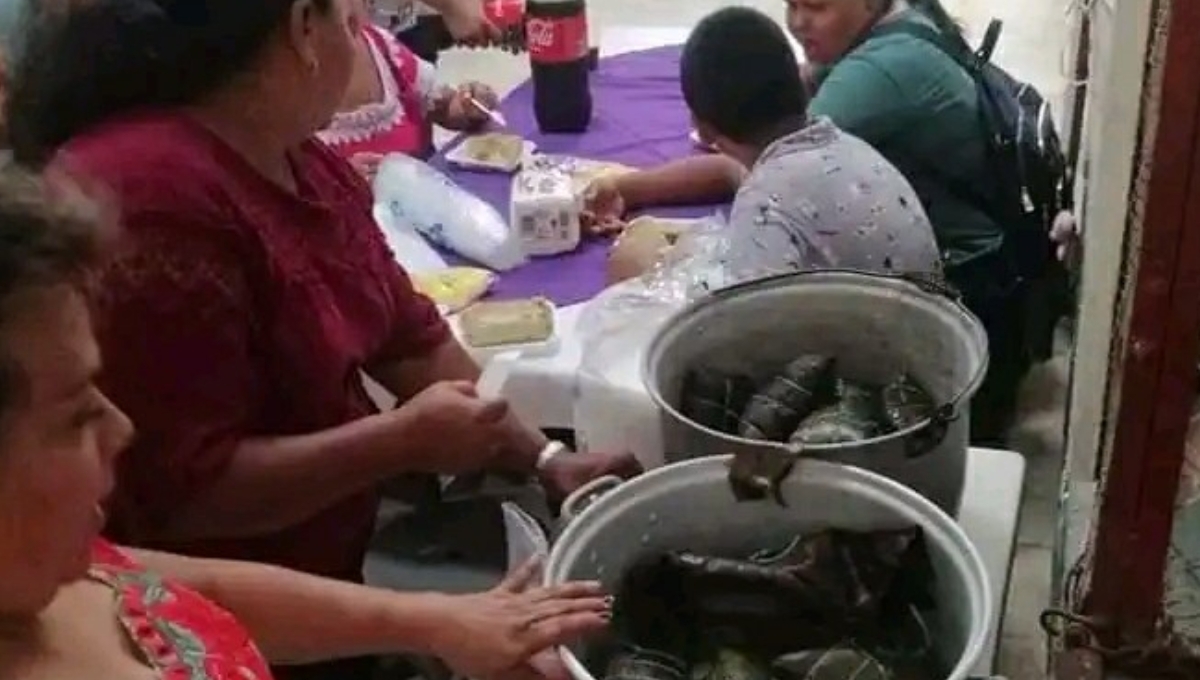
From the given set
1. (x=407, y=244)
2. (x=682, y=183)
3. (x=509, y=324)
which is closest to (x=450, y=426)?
(x=509, y=324)

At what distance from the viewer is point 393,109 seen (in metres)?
2.66

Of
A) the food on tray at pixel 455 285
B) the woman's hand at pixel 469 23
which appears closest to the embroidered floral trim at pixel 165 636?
the food on tray at pixel 455 285

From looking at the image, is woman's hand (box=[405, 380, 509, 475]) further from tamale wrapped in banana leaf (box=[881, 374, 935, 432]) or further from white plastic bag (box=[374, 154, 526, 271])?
white plastic bag (box=[374, 154, 526, 271])

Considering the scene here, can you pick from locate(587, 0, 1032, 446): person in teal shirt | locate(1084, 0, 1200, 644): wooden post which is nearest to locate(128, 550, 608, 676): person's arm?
locate(1084, 0, 1200, 644): wooden post

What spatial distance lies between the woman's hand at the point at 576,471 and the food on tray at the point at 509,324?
1.34 feet

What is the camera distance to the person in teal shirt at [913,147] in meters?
2.54

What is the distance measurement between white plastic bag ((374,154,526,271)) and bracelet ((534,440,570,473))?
671mm

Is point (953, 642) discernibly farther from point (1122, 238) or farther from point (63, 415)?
point (63, 415)

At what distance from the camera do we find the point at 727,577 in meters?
1.48

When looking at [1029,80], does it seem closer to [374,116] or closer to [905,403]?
[374,116]

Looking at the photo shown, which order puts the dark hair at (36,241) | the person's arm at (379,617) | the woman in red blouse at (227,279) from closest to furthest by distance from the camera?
the dark hair at (36,241)
the person's arm at (379,617)
the woman in red blouse at (227,279)

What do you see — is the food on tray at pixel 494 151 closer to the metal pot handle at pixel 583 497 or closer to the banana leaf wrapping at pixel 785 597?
the metal pot handle at pixel 583 497

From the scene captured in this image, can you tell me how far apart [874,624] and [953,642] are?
0.23ft

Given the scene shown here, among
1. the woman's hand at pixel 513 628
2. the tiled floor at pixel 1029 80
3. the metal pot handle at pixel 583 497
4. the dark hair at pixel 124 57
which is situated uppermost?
the dark hair at pixel 124 57
